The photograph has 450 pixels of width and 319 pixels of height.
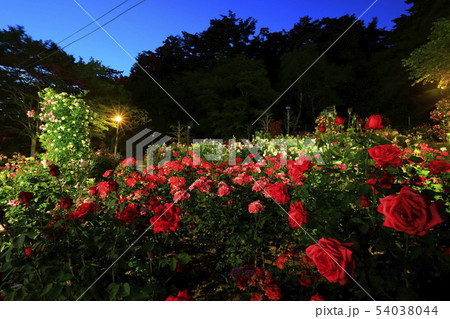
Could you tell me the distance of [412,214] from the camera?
0.89 metres

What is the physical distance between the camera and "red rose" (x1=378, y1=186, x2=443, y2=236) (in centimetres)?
88

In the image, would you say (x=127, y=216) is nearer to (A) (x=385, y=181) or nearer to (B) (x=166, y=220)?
(B) (x=166, y=220)

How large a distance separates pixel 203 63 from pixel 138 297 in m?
23.9

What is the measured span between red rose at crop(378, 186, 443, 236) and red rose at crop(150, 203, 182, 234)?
1.10 metres

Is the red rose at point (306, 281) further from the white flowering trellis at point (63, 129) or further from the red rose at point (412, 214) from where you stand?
the white flowering trellis at point (63, 129)

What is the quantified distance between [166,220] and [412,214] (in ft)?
4.06

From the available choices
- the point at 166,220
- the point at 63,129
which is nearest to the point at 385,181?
the point at 166,220

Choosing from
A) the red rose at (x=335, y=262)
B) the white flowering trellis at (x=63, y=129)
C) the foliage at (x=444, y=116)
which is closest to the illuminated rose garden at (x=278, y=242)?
the red rose at (x=335, y=262)

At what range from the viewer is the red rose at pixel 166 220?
1.43 meters

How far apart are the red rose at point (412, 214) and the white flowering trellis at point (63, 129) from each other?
7.04 metres

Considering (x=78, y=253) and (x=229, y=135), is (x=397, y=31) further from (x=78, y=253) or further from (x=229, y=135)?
(x=78, y=253)

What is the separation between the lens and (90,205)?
5.04 feet
